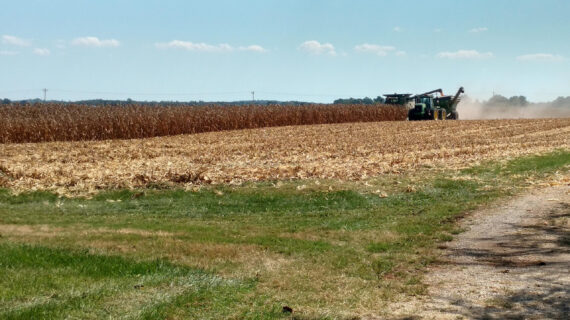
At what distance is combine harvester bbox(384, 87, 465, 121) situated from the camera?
56.6 m

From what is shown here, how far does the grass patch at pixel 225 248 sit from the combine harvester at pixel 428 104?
40.4 metres

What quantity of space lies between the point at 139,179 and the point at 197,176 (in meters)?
1.54

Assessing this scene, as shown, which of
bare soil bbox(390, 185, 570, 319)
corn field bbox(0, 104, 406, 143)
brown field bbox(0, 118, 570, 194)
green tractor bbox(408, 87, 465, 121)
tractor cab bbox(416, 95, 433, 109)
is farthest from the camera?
tractor cab bbox(416, 95, 433, 109)

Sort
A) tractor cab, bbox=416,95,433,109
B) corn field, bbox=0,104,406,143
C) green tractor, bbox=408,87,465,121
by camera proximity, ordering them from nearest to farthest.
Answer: corn field, bbox=0,104,406,143 < green tractor, bbox=408,87,465,121 < tractor cab, bbox=416,95,433,109

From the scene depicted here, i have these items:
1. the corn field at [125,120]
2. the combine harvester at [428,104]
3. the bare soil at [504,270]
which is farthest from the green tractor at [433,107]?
Result: the bare soil at [504,270]

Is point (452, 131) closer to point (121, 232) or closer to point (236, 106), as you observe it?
point (236, 106)

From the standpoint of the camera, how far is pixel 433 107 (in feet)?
191

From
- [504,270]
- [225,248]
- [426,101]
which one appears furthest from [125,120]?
[426,101]

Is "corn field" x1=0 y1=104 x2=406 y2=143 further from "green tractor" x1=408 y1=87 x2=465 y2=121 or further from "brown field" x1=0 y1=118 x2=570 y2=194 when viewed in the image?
"green tractor" x1=408 y1=87 x2=465 y2=121

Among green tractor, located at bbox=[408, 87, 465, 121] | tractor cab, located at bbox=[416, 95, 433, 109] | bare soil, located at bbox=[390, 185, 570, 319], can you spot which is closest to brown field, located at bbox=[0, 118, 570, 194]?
bare soil, located at bbox=[390, 185, 570, 319]

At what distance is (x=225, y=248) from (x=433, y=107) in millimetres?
50856

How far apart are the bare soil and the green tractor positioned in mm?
43523

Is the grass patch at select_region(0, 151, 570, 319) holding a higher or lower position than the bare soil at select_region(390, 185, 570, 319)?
lower

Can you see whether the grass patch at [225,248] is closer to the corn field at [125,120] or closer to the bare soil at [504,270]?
the bare soil at [504,270]
